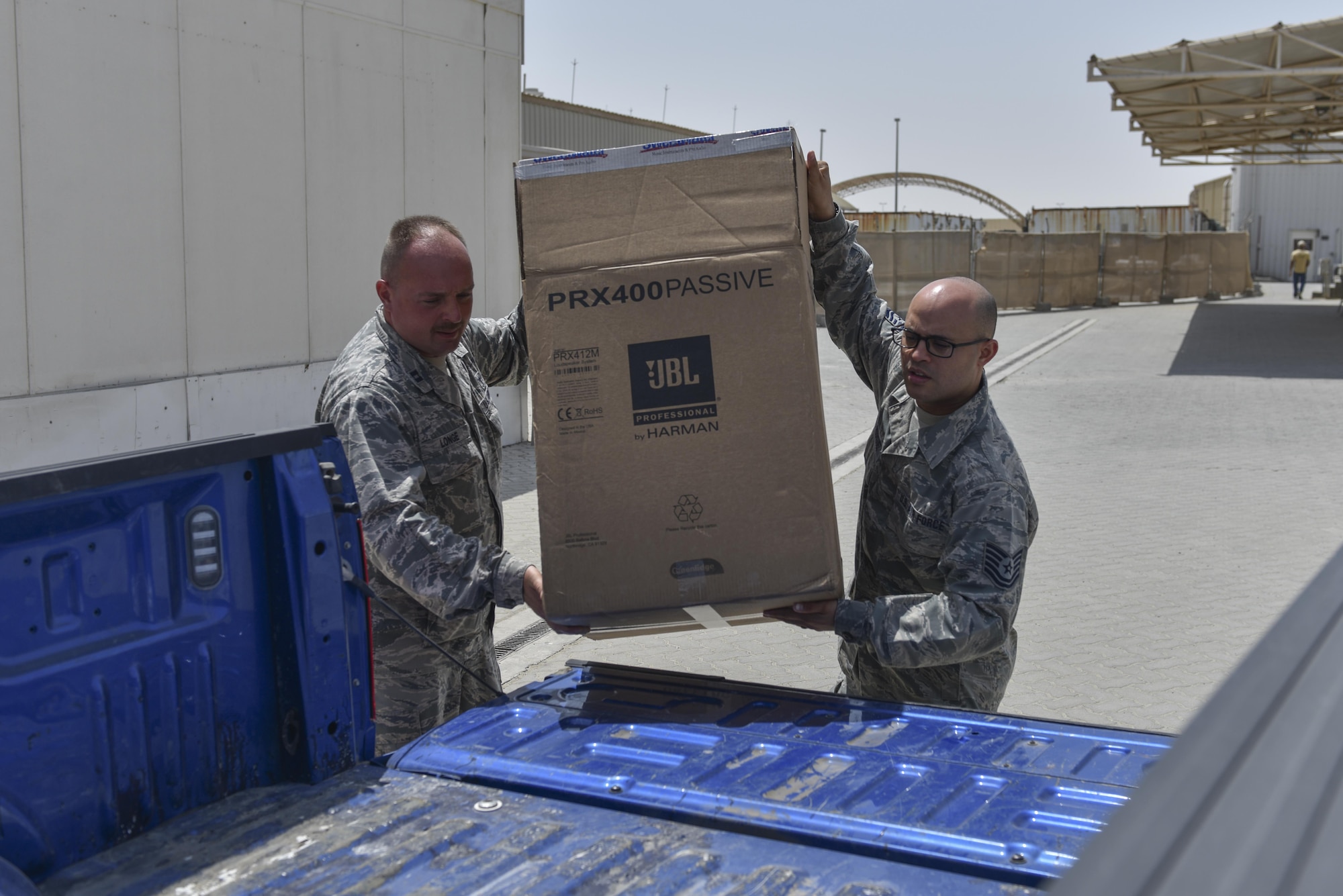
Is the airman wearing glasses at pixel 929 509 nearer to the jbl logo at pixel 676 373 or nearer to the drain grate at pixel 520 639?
the jbl logo at pixel 676 373

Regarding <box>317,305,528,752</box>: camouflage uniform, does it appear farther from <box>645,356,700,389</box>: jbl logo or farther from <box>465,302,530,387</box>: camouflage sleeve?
<box>645,356,700,389</box>: jbl logo

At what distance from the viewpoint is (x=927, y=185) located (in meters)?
61.4

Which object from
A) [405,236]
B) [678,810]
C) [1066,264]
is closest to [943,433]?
[678,810]

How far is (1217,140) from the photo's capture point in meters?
Answer: 30.8

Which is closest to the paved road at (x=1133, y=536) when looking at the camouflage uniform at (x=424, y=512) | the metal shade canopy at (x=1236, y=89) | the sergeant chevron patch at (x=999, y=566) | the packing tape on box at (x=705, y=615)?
the camouflage uniform at (x=424, y=512)

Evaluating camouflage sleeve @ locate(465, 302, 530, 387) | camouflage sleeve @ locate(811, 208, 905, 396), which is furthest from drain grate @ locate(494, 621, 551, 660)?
camouflage sleeve @ locate(811, 208, 905, 396)

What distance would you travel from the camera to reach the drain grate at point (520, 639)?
6.13 m

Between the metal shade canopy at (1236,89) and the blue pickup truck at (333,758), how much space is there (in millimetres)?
19079

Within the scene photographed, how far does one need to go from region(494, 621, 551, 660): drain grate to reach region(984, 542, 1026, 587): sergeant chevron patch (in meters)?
3.53

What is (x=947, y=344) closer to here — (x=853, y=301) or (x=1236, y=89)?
(x=853, y=301)

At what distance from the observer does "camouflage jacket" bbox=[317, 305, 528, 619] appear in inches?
120

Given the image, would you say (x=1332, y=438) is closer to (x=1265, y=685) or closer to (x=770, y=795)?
(x=770, y=795)

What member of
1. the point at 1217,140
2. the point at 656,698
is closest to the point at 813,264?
the point at 656,698

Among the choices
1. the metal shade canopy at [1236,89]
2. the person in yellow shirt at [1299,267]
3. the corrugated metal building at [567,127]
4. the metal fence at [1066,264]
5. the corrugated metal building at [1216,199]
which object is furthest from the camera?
the corrugated metal building at [1216,199]
